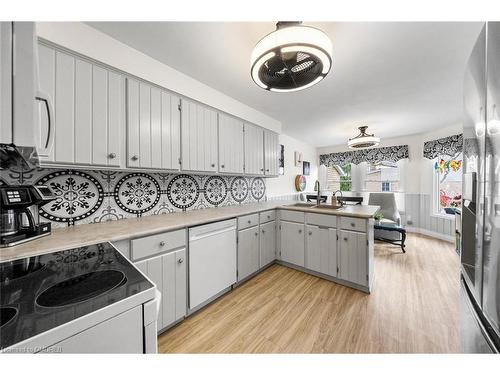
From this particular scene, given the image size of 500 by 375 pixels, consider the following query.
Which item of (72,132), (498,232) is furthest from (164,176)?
(498,232)

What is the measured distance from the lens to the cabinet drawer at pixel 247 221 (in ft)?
6.82

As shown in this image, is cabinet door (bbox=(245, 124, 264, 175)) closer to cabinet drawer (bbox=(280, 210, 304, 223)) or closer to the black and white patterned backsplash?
the black and white patterned backsplash

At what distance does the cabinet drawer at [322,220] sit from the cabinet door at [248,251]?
0.68 meters

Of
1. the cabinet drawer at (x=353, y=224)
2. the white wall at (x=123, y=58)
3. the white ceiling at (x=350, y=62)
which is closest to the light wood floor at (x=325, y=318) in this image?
the cabinet drawer at (x=353, y=224)

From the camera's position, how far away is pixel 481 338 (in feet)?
1.91

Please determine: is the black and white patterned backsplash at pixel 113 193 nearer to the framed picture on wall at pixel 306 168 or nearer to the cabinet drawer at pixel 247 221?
the cabinet drawer at pixel 247 221

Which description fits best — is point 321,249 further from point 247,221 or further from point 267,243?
point 247,221

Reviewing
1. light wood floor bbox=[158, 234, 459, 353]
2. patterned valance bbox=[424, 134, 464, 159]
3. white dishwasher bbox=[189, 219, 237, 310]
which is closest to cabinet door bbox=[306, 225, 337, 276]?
light wood floor bbox=[158, 234, 459, 353]

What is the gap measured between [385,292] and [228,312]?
168cm

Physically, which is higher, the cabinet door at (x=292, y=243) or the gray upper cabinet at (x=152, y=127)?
the gray upper cabinet at (x=152, y=127)

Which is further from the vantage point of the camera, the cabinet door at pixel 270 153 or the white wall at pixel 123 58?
the cabinet door at pixel 270 153

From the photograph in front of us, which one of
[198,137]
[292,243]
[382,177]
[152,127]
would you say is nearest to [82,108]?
[152,127]

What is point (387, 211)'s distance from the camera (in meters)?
3.81
